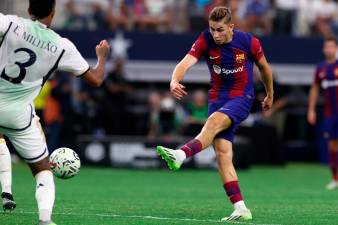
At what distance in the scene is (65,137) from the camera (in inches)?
984

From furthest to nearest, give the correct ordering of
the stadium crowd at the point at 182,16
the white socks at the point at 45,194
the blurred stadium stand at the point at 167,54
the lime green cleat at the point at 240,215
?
the stadium crowd at the point at 182,16, the blurred stadium stand at the point at 167,54, the lime green cleat at the point at 240,215, the white socks at the point at 45,194

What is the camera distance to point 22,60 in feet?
29.8

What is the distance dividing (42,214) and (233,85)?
3.29 m

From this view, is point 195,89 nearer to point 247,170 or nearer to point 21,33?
point 247,170

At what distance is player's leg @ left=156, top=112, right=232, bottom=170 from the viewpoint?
34.0ft

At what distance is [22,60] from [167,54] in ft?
57.9

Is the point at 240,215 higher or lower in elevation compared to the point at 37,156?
lower

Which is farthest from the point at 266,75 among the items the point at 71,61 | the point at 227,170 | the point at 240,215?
the point at 71,61

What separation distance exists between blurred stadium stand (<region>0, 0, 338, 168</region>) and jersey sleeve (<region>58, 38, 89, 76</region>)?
47.9ft

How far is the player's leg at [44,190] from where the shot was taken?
29.4 ft

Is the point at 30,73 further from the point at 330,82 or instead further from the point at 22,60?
the point at 330,82

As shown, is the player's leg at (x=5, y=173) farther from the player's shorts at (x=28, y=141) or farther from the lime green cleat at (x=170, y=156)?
the player's shorts at (x=28, y=141)

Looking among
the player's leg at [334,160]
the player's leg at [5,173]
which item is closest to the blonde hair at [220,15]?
Result: the player's leg at [5,173]

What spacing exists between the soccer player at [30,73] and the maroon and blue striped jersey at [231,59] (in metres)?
2.40
